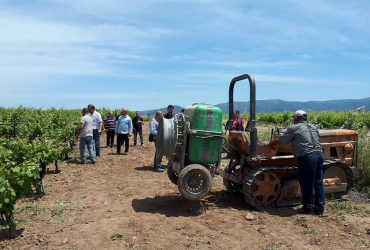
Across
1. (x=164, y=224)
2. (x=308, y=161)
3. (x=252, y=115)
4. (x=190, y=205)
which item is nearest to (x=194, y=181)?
(x=190, y=205)

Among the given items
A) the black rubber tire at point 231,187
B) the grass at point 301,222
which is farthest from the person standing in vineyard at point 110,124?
the grass at point 301,222

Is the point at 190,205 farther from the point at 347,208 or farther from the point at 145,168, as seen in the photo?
the point at 145,168

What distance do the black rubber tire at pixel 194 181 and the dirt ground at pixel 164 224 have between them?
13.6 inches

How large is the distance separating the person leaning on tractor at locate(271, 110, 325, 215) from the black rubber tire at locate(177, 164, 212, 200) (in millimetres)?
1469

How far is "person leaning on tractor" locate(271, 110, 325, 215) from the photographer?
7.09 m

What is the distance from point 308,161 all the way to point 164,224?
258 cm

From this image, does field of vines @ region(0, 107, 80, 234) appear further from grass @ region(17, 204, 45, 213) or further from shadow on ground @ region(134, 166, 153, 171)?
shadow on ground @ region(134, 166, 153, 171)

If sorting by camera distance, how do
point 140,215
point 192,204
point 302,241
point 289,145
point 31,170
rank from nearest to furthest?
1. point 302,241
2. point 31,170
3. point 140,215
4. point 192,204
5. point 289,145

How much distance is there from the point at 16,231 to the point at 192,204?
2.84 meters

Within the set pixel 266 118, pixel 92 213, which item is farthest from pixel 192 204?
pixel 266 118

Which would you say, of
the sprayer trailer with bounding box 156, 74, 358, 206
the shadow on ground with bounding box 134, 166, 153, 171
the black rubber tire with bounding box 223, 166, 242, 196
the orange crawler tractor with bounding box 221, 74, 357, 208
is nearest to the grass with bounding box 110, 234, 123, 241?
the sprayer trailer with bounding box 156, 74, 358, 206

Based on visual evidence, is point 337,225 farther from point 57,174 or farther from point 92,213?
point 57,174

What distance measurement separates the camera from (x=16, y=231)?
20.4ft

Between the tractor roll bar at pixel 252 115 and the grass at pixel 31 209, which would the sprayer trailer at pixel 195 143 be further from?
the grass at pixel 31 209
